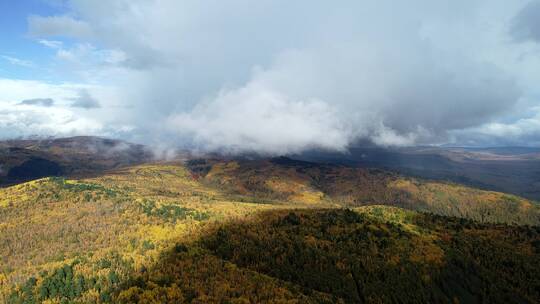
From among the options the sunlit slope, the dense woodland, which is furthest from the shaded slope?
the sunlit slope

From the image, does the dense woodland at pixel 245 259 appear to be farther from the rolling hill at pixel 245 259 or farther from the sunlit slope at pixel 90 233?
the sunlit slope at pixel 90 233

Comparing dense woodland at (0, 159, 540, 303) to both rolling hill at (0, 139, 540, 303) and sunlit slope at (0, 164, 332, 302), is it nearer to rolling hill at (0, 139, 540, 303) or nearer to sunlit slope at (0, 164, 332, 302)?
rolling hill at (0, 139, 540, 303)

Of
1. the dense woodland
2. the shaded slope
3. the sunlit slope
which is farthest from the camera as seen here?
the sunlit slope

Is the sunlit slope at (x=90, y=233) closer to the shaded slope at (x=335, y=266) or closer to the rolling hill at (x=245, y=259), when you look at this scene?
the rolling hill at (x=245, y=259)

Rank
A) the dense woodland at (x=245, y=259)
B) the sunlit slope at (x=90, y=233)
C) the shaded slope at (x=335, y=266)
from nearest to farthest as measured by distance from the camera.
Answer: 1. the shaded slope at (x=335, y=266)
2. the dense woodland at (x=245, y=259)
3. the sunlit slope at (x=90, y=233)

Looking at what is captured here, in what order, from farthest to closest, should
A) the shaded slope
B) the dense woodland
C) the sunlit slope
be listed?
the sunlit slope → the dense woodland → the shaded slope

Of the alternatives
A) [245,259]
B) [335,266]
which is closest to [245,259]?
[245,259]

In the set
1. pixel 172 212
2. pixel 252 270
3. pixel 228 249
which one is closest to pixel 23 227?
pixel 172 212

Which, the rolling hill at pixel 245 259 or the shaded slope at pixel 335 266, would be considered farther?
the rolling hill at pixel 245 259

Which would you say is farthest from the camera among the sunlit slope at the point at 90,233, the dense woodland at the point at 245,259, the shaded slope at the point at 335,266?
the sunlit slope at the point at 90,233

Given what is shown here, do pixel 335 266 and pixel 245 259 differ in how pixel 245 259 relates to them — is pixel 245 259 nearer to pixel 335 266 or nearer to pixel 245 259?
pixel 245 259

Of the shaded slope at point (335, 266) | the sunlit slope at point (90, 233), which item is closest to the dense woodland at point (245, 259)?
the shaded slope at point (335, 266)
